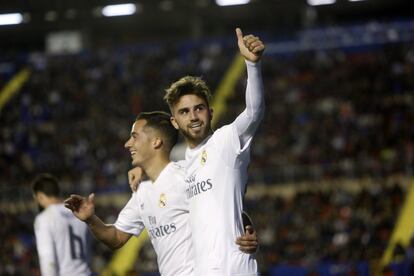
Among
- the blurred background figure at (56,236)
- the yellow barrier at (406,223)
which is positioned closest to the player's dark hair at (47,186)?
the blurred background figure at (56,236)

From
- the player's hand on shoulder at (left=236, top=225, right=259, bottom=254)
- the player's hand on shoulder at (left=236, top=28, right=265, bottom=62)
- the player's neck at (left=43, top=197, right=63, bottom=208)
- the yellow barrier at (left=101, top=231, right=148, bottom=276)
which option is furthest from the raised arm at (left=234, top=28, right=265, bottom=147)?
the yellow barrier at (left=101, top=231, right=148, bottom=276)

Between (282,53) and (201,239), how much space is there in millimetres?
25371

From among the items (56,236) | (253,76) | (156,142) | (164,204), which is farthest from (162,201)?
(56,236)

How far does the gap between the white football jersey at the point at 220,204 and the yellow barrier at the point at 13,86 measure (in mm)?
26338

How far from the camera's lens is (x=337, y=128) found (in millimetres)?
23812

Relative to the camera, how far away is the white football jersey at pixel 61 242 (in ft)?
25.6

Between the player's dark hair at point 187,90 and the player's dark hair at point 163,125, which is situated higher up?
the player's dark hair at point 187,90

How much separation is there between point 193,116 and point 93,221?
115 centimetres

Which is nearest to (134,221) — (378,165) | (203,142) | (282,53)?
(203,142)

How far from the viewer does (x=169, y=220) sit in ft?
18.6

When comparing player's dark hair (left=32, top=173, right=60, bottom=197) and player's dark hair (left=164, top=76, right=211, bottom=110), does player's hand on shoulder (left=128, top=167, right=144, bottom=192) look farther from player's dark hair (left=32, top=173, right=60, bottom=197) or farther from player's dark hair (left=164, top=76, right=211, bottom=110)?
player's dark hair (left=32, top=173, right=60, bottom=197)

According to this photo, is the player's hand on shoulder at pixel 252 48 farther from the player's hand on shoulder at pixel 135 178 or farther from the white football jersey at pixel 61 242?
the white football jersey at pixel 61 242

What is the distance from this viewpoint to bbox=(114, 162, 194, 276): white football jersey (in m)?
5.59

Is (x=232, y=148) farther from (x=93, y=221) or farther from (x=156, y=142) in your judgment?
(x=93, y=221)
